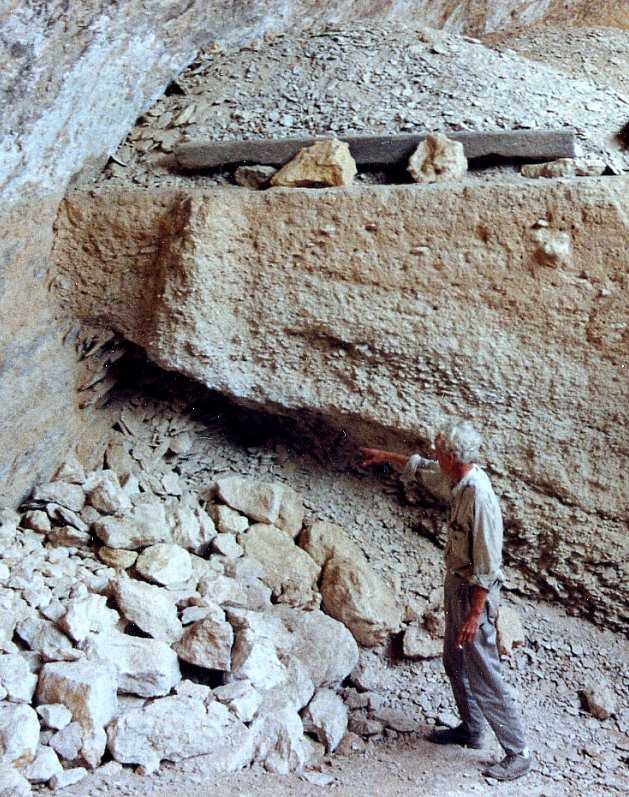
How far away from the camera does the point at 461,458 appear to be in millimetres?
2418

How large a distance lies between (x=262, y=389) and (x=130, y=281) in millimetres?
737

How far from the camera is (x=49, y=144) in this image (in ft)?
10.2

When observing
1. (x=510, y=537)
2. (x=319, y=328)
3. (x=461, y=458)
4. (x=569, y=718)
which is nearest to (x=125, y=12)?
(x=319, y=328)

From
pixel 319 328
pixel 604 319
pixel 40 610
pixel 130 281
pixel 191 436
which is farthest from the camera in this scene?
pixel 191 436

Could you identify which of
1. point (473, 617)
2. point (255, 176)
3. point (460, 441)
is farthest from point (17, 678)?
point (255, 176)

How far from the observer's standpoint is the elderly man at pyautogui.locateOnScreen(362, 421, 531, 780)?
7.82 feet

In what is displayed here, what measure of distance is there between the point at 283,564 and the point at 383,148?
5.87 feet

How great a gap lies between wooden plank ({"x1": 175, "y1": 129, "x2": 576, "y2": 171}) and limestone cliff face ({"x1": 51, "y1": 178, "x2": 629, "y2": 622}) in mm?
326

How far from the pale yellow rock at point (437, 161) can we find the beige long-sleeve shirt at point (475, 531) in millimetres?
1256

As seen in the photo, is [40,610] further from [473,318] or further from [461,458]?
[473,318]

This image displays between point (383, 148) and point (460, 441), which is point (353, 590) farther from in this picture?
point (383, 148)

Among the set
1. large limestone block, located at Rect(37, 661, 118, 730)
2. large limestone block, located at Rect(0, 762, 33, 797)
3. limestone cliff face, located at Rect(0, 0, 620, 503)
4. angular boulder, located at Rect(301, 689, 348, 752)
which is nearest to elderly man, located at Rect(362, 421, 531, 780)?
angular boulder, located at Rect(301, 689, 348, 752)

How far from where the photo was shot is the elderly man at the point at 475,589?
2385 millimetres

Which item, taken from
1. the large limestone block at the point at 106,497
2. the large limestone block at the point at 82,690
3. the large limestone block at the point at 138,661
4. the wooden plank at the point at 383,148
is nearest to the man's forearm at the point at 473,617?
the large limestone block at the point at 138,661
